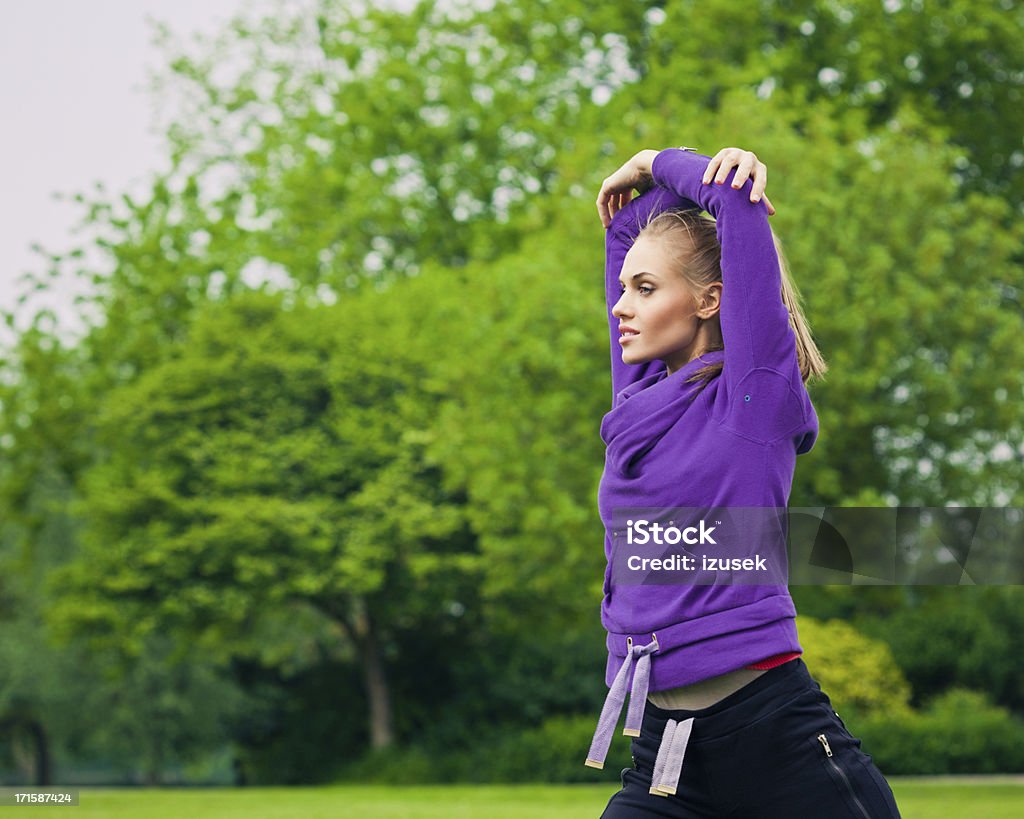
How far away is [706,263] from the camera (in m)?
2.68

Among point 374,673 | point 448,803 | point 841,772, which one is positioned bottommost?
point 448,803

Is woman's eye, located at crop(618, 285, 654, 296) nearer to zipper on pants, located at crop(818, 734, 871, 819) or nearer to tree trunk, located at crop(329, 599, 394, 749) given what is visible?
zipper on pants, located at crop(818, 734, 871, 819)

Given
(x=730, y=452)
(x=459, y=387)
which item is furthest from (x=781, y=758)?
(x=459, y=387)

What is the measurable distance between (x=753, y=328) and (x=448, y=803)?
47.2ft

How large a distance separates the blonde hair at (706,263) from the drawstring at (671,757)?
25.5 inches

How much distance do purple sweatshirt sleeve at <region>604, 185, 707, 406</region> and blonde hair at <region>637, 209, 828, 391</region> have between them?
8 centimetres

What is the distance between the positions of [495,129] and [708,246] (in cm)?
2453

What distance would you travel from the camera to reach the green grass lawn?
44.2ft

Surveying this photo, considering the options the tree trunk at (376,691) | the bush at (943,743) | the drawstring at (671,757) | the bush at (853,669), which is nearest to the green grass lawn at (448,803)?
the bush at (943,743)

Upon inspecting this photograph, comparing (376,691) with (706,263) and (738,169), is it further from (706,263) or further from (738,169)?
(738,169)

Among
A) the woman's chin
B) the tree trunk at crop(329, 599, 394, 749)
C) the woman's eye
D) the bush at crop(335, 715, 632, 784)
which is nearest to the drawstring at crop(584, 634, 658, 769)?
the woman's chin

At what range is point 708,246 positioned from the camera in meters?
2.70

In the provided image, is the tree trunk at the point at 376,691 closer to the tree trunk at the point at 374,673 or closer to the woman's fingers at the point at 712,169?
the tree trunk at the point at 374,673

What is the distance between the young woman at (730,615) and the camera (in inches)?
97.8
